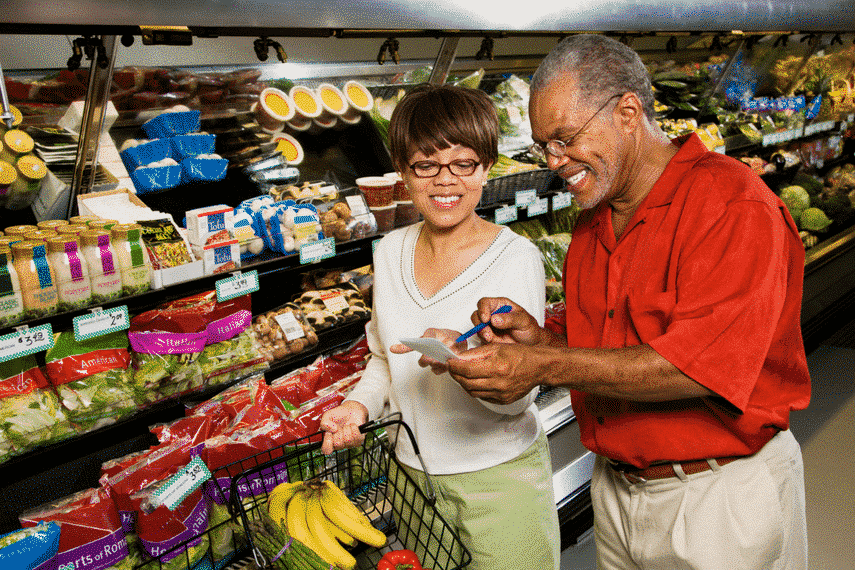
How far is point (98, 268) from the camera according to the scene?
1.91m

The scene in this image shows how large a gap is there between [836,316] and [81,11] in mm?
5472

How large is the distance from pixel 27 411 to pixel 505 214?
209 cm

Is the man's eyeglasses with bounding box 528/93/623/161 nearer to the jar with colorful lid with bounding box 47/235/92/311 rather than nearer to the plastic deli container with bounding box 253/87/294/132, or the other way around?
the jar with colorful lid with bounding box 47/235/92/311

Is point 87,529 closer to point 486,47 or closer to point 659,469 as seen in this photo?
point 659,469

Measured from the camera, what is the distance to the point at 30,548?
1.48 metres

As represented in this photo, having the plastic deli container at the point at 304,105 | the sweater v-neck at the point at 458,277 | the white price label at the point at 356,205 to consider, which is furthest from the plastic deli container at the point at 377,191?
the sweater v-neck at the point at 458,277

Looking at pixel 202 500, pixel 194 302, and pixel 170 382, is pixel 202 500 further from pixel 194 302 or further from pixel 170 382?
pixel 194 302

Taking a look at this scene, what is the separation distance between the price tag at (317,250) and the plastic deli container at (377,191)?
0.39 m

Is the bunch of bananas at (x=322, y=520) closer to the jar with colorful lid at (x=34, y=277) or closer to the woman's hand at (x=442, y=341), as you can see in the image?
the woman's hand at (x=442, y=341)

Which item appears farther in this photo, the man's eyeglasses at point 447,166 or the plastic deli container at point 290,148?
the plastic deli container at point 290,148

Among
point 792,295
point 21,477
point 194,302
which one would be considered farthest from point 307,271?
point 792,295

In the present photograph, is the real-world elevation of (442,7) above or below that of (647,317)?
above

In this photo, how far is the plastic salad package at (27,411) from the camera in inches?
74.0

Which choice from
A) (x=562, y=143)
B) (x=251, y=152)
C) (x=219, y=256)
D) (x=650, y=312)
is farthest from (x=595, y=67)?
(x=251, y=152)
